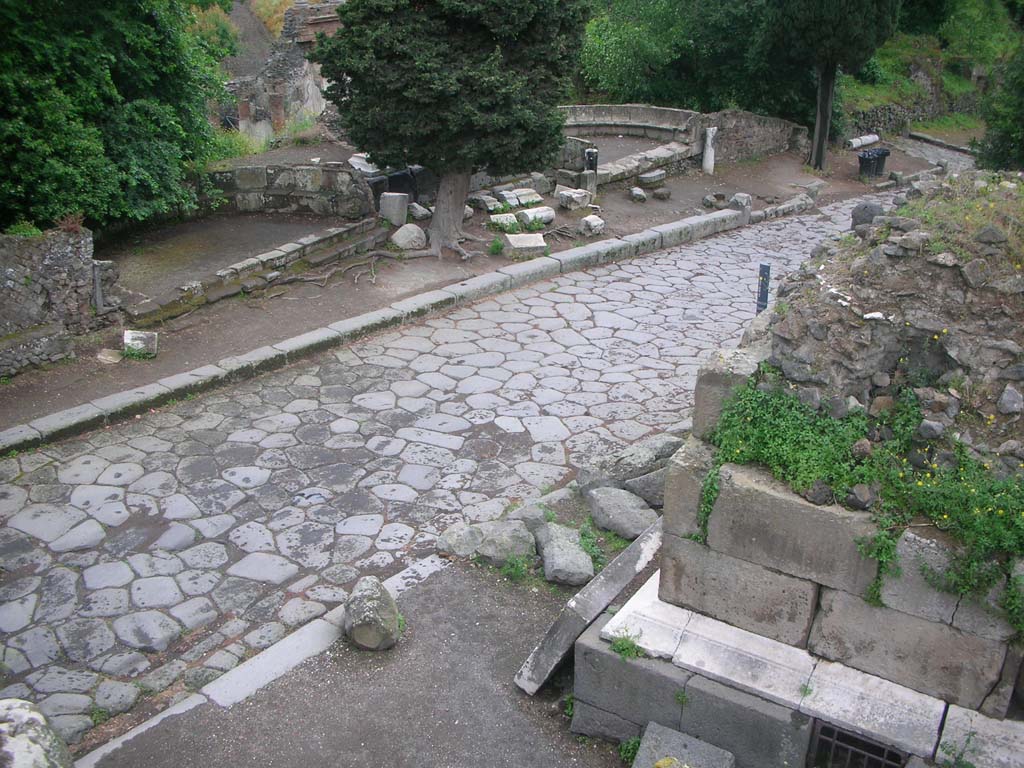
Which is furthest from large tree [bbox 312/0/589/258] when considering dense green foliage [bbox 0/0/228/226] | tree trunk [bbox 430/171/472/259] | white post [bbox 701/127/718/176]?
white post [bbox 701/127/718/176]

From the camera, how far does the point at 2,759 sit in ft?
11.3

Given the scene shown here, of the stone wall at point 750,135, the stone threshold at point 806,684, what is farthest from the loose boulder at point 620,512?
the stone wall at point 750,135

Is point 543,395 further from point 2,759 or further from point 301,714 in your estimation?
point 2,759

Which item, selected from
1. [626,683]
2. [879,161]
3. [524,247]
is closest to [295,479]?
[626,683]

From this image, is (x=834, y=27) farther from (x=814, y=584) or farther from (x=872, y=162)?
(x=814, y=584)

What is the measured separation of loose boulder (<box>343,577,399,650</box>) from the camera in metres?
5.02

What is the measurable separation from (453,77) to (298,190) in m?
3.01

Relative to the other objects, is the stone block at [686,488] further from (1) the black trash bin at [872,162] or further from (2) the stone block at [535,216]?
(1) the black trash bin at [872,162]

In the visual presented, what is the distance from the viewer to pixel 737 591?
439cm

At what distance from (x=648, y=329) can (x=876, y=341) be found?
588 centimetres

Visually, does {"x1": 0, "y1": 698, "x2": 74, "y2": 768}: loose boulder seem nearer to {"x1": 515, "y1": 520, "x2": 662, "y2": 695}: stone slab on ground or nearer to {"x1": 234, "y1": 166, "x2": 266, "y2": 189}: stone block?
{"x1": 515, "y1": 520, "x2": 662, "y2": 695}: stone slab on ground

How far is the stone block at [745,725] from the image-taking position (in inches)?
160

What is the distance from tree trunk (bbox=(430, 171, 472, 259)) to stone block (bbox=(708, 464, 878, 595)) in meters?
8.05

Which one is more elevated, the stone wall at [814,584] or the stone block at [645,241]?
Answer: the stone wall at [814,584]
